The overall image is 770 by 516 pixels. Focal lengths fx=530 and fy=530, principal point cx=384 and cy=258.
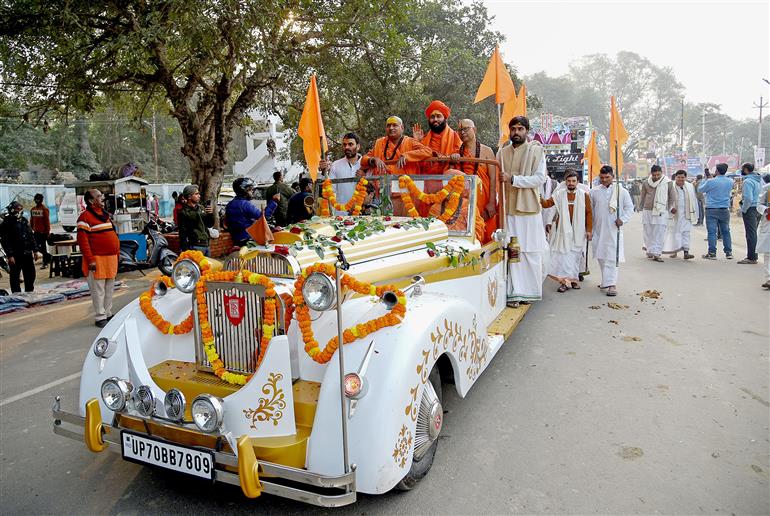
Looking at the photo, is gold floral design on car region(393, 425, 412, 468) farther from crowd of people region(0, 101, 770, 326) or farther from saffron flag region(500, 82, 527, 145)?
saffron flag region(500, 82, 527, 145)

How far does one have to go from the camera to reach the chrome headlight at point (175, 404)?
8.77ft

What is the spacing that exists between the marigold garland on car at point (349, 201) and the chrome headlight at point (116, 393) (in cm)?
258

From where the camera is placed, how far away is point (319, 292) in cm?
281

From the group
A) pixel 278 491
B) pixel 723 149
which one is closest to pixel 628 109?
pixel 723 149

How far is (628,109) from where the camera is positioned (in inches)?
2574

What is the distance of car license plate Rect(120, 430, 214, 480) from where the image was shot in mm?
2514

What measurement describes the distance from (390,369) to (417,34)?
70.9 ft

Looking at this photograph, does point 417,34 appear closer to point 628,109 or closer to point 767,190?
point 767,190

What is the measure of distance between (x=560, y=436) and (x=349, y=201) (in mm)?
2678

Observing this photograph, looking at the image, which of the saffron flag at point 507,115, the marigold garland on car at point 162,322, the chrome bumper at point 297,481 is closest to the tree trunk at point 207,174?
the saffron flag at point 507,115

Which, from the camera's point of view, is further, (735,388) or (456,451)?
(735,388)

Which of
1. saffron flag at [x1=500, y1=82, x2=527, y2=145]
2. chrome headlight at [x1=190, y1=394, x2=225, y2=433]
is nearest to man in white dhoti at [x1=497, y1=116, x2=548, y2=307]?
saffron flag at [x1=500, y1=82, x2=527, y2=145]

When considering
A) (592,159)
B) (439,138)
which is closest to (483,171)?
(439,138)

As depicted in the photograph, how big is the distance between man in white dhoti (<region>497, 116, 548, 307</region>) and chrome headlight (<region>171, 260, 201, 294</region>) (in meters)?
3.68
